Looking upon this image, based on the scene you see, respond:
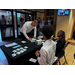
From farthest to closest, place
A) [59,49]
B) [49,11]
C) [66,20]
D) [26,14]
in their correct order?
[26,14]
[49,11]
[66,20]
[59,49]

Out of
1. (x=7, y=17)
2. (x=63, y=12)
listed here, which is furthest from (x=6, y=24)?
(x=63, y=12)

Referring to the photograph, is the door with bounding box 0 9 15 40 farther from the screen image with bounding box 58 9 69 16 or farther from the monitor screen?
the screen image with bounding box 58 9 69 16

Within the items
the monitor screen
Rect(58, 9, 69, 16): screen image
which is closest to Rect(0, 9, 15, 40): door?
the monitor screen

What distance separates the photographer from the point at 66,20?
13.1 feet

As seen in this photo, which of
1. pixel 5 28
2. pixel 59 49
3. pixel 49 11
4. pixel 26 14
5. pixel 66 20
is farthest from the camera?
pixel 26 14

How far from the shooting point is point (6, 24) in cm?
444

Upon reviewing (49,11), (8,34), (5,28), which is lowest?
(8,34)

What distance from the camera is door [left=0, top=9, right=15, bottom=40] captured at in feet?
13.9

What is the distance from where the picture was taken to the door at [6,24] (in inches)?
166
